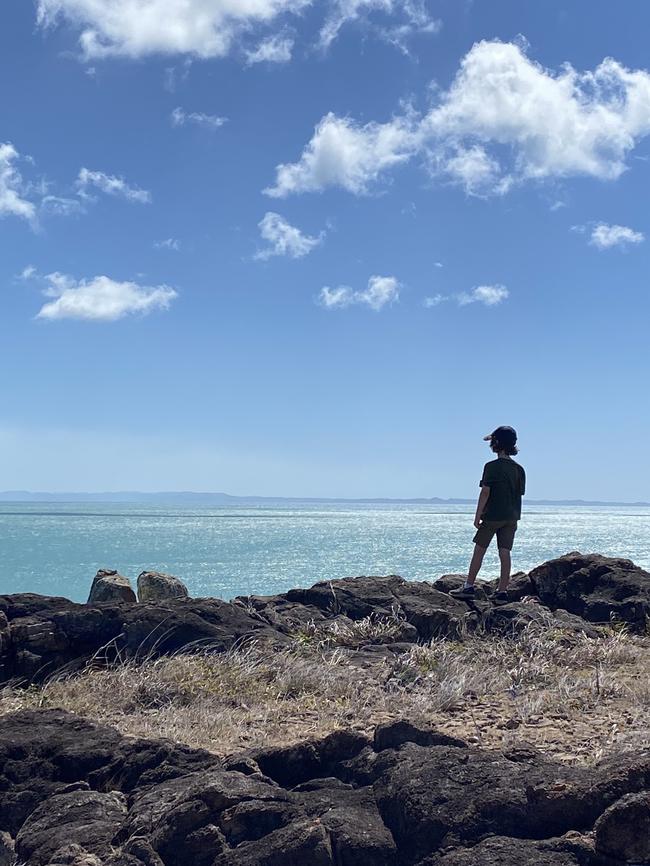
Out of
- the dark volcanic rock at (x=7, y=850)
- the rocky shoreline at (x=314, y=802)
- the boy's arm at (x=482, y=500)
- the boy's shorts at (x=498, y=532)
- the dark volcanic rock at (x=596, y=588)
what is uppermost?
the boy's arm at (x=482, y=500)

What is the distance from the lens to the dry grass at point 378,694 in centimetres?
596

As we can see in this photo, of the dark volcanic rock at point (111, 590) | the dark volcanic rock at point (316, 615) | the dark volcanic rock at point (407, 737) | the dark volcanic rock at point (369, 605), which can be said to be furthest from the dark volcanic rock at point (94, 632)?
the dark volcanic rock at point (407, 737)

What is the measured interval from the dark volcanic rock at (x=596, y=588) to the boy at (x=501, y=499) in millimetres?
608

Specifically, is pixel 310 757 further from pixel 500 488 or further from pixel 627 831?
pixel 500 488

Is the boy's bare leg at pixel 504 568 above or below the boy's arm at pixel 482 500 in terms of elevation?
below

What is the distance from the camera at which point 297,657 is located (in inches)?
314

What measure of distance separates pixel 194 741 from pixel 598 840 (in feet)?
9.73

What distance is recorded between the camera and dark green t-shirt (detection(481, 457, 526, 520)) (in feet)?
37.0

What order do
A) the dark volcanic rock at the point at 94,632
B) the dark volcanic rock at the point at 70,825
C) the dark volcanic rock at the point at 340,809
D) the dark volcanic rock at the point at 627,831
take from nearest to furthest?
1. the dark volcanic rock at the point at 627,831
2. the dark volcanic rock at the point at 340,809
3. the dark volcanic rock at the point at 70,825
4. the dark volcanic rock at the point at 94,632

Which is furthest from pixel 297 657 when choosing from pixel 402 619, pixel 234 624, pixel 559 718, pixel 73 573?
pixel 73 573

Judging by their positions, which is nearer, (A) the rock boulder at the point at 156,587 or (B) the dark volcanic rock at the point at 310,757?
(B) the dark volcanic rock at the point at 310,757

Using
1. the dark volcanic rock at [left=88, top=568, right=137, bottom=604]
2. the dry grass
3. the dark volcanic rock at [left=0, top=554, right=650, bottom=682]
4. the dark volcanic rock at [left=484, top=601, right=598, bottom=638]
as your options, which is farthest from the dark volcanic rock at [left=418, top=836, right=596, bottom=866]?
the dark volcanic rock at [left=88, top=568, right=137, bottom=604]

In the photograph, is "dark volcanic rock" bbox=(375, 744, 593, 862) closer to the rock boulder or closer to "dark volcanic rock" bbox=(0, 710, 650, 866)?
"dark volcanic rock" bbox=(0, 710, 650, 866)

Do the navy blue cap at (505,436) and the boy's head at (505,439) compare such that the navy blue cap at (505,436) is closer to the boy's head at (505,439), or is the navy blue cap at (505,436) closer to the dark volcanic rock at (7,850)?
the boy's head at (505,439)
